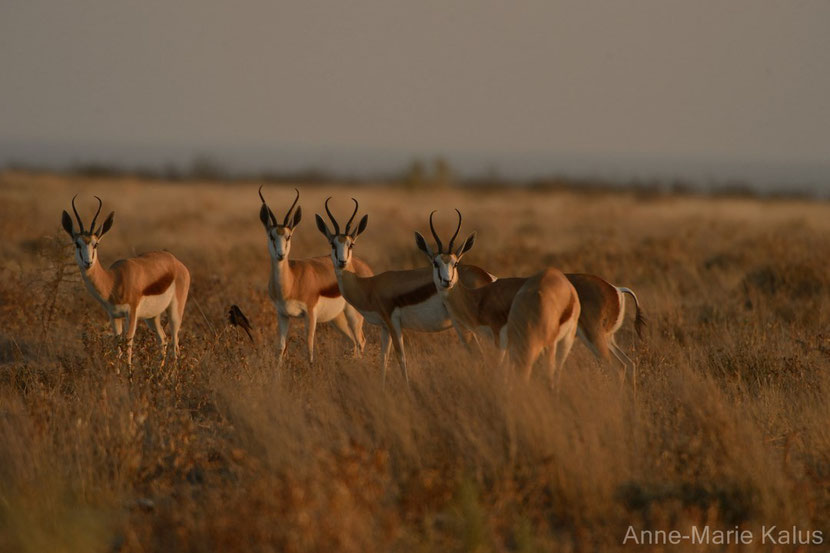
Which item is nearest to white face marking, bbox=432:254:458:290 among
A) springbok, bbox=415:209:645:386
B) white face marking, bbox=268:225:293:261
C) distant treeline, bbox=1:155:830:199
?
springbok, bbox=415:209:645:386

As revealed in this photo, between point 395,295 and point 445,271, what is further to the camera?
point 395,295

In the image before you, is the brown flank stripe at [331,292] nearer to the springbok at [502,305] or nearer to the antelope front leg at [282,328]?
the antelope front leg at [282,328]

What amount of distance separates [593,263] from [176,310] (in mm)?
9016

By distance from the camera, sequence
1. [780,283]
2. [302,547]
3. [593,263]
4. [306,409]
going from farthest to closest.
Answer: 1. [593,263]
2. [780,283]
3. [306,409]
4. [302,547]

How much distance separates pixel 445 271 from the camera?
8.49 m

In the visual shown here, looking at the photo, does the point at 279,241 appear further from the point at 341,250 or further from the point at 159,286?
the point at 159,286

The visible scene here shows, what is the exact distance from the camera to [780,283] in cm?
1457

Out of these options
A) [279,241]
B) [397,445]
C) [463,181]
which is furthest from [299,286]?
[463,181]

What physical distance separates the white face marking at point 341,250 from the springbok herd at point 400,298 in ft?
0.04

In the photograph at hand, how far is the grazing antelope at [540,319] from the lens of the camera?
728cm

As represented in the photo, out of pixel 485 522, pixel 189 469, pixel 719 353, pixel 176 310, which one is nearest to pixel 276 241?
pixel 176 310

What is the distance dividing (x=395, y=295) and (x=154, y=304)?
2808 mm

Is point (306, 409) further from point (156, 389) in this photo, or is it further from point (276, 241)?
point (276, 241)

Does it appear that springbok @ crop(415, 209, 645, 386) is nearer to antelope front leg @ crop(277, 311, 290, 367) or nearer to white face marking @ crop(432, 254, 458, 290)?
white face marking @ crop(432, 254, 458, 290)
